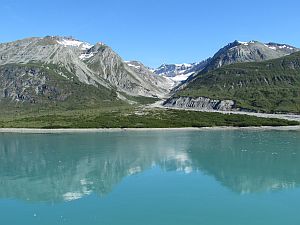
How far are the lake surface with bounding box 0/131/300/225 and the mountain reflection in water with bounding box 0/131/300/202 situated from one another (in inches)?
5.0

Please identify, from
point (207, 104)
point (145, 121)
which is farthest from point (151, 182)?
point (207, 104)

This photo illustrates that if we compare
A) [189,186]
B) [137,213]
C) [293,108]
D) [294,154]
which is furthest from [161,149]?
[293,108]

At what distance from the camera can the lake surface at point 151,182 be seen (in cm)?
3806

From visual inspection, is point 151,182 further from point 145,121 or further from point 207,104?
point 207,104

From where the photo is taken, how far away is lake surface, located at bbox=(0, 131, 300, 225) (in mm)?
38062

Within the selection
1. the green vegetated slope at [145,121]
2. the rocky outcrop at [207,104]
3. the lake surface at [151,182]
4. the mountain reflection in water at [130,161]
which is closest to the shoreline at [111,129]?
the green vegetated slope at [145,121]

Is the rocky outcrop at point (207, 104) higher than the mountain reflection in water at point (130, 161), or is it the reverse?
the rocky outcrop at point (207, 104)

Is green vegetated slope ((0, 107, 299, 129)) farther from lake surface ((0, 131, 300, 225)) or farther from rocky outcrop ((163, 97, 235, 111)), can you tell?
lake surface ((0, 131, 300, 225))

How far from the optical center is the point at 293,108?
15812cm

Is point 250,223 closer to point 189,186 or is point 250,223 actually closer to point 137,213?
point 137,213

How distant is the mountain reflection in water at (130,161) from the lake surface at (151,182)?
0.13m

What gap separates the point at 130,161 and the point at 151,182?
1551cm

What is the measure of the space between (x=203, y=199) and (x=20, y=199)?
19926mm

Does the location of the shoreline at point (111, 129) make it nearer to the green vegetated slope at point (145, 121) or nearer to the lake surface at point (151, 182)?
the green vegetated slope at point (145, 121)
